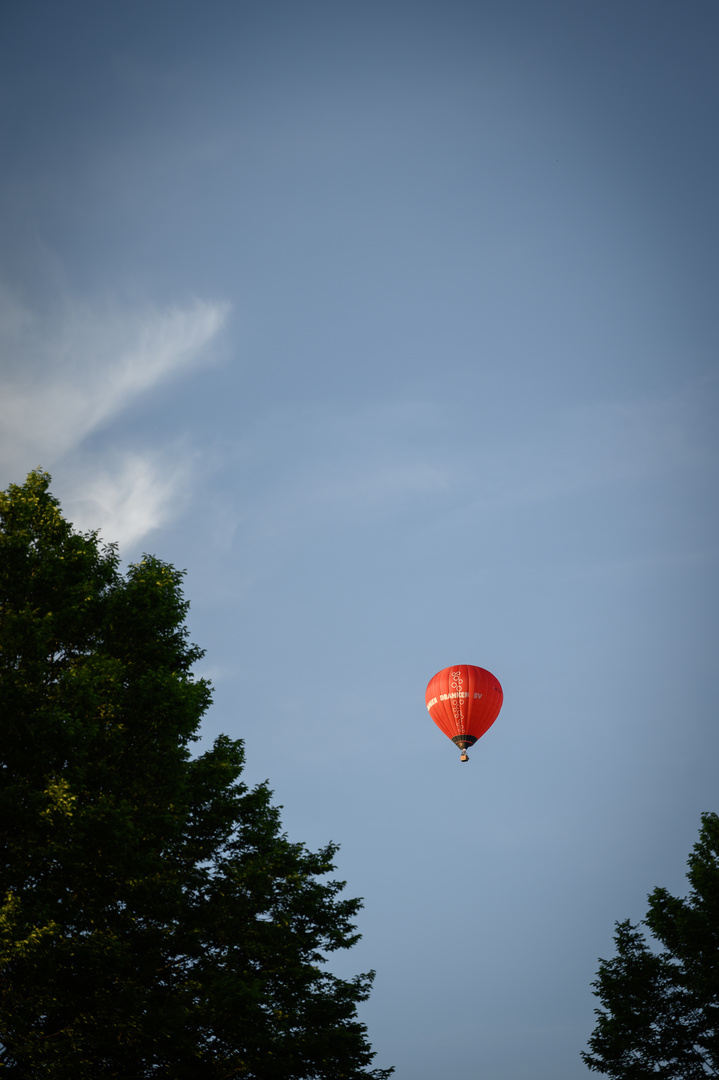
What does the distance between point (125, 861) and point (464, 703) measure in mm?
24348

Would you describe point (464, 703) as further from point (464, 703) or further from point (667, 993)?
point (667, 993)

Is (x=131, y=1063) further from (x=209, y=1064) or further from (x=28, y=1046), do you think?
(x=28, y=1046)

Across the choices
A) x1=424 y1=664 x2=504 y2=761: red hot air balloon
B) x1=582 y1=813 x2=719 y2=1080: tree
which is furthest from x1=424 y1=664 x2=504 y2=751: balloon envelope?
x1=582 y1=813 x2=719 y2=1080: tree

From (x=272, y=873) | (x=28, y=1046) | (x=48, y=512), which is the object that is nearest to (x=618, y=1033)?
(x=272, y=873)

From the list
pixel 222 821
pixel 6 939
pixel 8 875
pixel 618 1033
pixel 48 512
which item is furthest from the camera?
pixel 618 1033

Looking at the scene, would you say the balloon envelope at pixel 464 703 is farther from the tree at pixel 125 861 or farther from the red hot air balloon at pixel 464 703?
the tree at pixel 125 861

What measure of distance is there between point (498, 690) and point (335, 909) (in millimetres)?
18501

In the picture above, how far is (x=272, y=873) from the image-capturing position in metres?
22.0

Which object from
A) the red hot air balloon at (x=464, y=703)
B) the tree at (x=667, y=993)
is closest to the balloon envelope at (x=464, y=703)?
the red hot air balloon at (x=464, y=703)

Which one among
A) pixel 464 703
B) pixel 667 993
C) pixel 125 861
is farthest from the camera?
pixel 464 703

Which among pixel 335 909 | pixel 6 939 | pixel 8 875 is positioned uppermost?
pixel 335 909

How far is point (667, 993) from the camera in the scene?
26.8m

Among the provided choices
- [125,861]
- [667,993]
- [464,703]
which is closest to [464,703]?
[464,703]

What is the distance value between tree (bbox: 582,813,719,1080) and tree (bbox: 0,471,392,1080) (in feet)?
29.6
